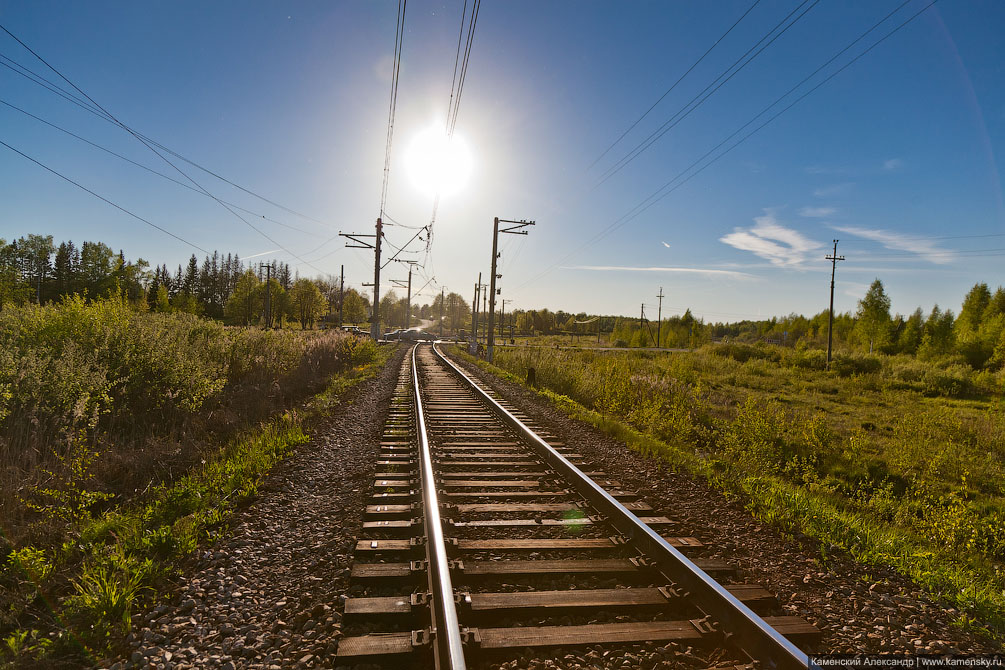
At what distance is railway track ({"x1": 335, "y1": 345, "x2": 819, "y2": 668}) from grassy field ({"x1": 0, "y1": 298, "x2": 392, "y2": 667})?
156 cm

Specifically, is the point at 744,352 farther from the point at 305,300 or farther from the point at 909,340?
the point at 305,300

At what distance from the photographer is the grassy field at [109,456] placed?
298cm

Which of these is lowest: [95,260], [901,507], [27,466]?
[901,507]

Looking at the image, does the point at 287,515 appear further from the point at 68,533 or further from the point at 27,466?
the point at 27,466

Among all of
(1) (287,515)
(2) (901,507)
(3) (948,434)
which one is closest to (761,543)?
(2) (901,507)

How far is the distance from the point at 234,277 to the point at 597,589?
155783 millimetres

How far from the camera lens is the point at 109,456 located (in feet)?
18.8

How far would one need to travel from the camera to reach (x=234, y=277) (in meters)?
136

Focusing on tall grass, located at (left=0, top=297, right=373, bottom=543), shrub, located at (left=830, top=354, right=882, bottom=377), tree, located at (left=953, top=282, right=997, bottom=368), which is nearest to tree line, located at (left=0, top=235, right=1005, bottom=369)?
tree, located at (left=953, top=282, right=997, bottom=368)

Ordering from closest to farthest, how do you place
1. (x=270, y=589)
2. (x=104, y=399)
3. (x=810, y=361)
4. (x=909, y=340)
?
(x=270, y=589), (x=104, y=399), (x=810, y=361), (x=909, y=340)

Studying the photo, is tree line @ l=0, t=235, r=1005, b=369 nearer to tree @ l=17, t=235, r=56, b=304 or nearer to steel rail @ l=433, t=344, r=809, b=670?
tree @ l=17, t=235, r=56, b=304

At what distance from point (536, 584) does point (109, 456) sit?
562 centimetres

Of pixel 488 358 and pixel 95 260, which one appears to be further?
pixel 95 260

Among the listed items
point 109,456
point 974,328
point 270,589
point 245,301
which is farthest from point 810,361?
point 245,301
